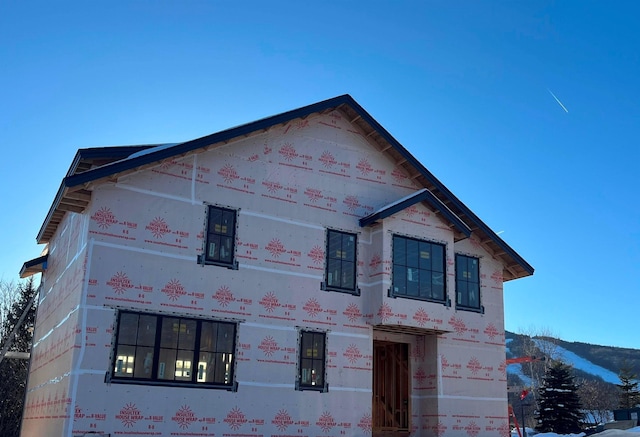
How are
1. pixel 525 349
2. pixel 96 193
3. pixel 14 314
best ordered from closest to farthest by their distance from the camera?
pixel 96 193
pixel 14 314
pixel 525 349

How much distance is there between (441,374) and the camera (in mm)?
19766

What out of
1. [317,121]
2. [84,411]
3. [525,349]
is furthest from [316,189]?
[525,349]

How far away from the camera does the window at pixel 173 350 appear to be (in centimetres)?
1507

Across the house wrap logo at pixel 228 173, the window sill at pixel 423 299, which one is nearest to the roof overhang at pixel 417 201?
the window sill at pixel 423 299

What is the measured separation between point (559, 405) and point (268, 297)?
27650 millimetres

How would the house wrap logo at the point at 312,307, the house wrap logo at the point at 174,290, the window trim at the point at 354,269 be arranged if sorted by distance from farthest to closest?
the window trim at the point at 354,269 → the house wrap logo at the point at 312,307 → the house wrap logo at the point at 174,290

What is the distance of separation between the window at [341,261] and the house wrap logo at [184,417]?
518cm

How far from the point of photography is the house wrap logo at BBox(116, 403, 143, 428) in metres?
14.6

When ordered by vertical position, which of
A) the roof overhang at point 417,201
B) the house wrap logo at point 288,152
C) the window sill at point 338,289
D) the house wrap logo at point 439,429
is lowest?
the house wrap logo at point 439,429

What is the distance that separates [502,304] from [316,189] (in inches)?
307

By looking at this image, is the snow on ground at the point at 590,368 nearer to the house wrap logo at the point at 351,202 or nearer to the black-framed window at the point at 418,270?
the black-framed window at the point at 418,270

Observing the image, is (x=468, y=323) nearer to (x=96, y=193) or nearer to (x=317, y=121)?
(x=317, y=121)

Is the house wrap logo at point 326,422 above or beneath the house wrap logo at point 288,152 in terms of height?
beneath

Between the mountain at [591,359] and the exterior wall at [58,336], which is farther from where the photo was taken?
the mountain at [591,359]
